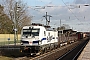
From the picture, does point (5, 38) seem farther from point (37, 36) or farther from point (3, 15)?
point (37, 36)

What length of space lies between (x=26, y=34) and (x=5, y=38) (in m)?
34.6

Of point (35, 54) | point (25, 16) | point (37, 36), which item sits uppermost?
point (25, 16)

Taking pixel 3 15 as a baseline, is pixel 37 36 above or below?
below

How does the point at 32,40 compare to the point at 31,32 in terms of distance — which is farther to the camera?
the point at 31,32

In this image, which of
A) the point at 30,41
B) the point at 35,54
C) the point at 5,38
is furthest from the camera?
the point at 5,38

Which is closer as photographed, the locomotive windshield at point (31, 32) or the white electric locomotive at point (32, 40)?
the white electric locomotive at point (32, 40)

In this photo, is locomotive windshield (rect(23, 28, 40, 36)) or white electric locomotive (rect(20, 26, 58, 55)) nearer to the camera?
white electric locomotive (rect(20, 26, 58, 55))

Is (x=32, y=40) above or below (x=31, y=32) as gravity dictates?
below

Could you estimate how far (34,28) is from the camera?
28234 mm

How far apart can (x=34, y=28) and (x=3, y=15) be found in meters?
44.0

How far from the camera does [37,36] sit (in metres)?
27.6

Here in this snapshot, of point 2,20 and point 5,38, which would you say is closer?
point 5,38

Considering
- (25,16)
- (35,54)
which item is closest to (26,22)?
(25,16)

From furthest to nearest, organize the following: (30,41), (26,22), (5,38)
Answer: (26,22), (5,38), (30,41)
